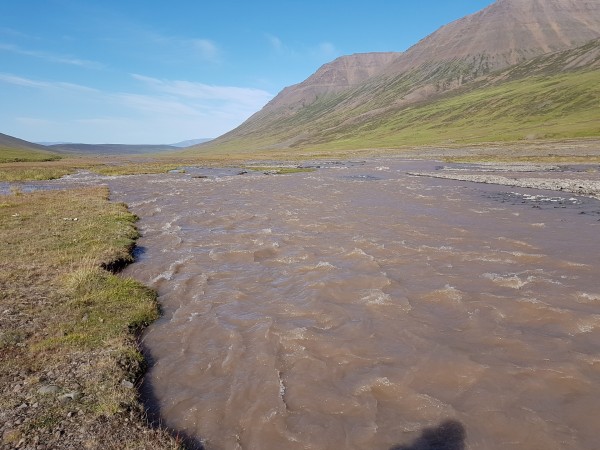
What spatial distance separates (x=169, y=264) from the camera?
1983 centimetres

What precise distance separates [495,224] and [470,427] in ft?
72.4

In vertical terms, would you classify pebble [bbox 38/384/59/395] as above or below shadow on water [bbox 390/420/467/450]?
above

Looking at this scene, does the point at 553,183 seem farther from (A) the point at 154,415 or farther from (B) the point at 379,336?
(A) the point at 154,415

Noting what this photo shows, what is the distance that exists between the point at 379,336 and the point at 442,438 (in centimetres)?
435

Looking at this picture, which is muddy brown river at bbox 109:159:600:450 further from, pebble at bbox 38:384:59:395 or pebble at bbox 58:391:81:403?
pebble at bbox 38:384:59:395

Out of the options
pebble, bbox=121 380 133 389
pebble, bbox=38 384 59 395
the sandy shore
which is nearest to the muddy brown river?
pebble, bbox=121 380 133 389

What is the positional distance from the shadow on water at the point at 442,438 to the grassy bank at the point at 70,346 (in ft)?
15.8

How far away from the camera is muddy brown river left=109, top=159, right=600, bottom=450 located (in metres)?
8.40

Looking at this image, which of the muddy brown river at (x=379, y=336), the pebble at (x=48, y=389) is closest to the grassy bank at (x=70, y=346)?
the pebble at (x=48, y=389)

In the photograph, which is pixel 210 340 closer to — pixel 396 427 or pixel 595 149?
pixel 396 427

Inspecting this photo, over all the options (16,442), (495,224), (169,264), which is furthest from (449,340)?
(495,224)

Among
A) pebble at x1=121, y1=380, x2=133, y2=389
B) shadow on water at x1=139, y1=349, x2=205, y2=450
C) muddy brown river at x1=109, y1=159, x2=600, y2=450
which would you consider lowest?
muddy brown river at x1=109, y1=159, x2=600, y2=450

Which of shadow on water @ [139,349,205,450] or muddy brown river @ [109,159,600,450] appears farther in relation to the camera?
muddy brown river @ [109,159,600,450]

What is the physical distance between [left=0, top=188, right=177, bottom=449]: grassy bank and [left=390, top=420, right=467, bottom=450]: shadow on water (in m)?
4.80
